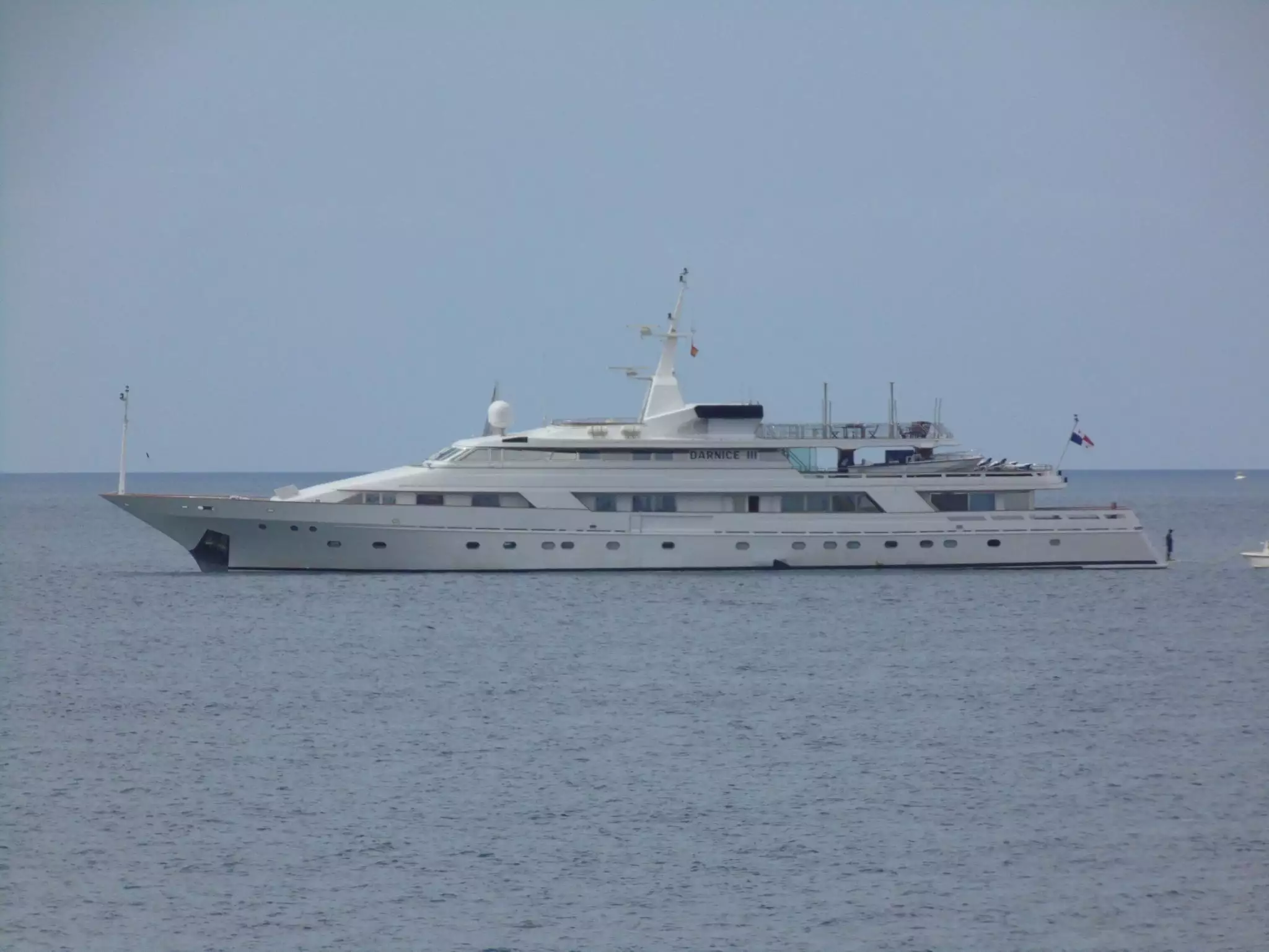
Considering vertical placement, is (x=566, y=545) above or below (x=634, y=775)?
above

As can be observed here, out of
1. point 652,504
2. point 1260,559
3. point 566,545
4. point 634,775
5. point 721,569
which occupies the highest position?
point 652,504

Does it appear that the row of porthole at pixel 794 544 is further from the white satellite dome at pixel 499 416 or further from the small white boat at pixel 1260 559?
the small white boat at pixel 1260 559

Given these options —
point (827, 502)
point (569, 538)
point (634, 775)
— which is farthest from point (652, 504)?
point (634, 775)

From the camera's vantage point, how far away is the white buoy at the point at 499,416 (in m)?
53.9

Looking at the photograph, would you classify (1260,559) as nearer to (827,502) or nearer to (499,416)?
(827,502)

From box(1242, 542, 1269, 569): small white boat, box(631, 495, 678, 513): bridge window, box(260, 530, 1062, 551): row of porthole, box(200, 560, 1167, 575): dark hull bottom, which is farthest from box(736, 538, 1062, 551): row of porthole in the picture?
box(1242, 542, 1269, 569): small white boat

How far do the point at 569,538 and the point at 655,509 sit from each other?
8.27ft

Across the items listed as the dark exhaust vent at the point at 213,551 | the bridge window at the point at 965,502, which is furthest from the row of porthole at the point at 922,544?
the dark exhaust vent at the point at 213,551

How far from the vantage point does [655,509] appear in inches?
2031

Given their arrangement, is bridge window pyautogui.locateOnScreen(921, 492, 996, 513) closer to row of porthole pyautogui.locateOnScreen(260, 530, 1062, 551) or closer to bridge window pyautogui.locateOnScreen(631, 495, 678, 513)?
row of porthole pyautogui.locateOnScreen(260, 530, 1062, 551)

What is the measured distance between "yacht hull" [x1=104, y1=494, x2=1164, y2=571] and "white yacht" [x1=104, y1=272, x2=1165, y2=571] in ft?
0.13

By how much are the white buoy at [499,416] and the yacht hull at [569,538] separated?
3.98 m

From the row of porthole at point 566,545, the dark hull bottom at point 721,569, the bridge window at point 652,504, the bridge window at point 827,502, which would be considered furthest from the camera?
the bridge window at point 827,502

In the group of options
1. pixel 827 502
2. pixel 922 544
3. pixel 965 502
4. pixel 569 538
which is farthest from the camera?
pixel 965 502
